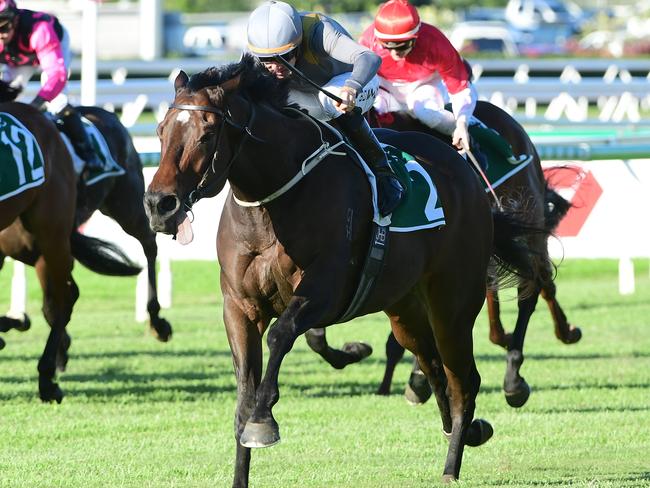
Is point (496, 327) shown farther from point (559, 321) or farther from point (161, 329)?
point (161, 329)

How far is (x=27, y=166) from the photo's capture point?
754cm

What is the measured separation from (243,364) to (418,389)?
2.56 meters

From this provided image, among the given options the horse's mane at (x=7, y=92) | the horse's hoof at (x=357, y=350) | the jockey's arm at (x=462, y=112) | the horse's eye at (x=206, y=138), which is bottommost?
the horse's hoof at (x=357, y=350)

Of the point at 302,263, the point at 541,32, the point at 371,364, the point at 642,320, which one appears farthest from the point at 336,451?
the point at 541,32

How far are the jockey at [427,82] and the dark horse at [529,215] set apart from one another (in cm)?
11

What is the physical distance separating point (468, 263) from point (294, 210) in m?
1.16

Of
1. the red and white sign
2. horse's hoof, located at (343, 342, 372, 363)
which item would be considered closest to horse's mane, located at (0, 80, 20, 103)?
horse's hoof, located at (343, 342, 372, 363)

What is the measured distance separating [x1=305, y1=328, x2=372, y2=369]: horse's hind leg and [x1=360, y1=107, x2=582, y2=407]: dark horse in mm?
50

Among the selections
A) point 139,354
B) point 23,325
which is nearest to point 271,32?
point 23,325

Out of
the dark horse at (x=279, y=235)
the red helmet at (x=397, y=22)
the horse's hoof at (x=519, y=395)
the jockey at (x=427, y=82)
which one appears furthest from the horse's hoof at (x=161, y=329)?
the dark horse at (x=279, y=235)

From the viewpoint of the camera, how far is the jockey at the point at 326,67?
17.6ft

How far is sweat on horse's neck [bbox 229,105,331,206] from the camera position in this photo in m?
5.11

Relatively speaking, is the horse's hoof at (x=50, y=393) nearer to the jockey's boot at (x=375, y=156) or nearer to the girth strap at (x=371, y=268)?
the girth strap at (x=371, y=268)

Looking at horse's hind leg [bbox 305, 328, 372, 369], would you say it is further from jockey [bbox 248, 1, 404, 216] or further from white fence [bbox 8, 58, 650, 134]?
white fence [bbox 8, 58, 650, 134]
